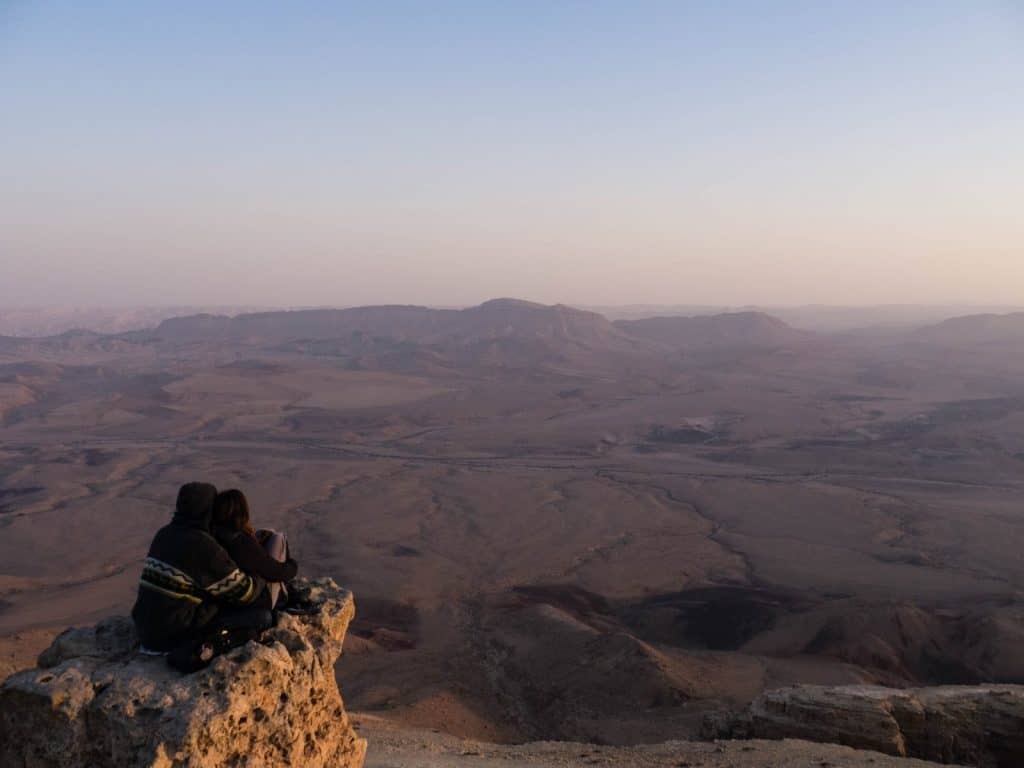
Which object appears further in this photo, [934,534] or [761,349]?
[761,349]

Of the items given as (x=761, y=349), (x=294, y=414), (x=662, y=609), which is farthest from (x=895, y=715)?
(x=761, y=349)

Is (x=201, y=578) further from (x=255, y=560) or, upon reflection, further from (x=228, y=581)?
(x=255, y=560)

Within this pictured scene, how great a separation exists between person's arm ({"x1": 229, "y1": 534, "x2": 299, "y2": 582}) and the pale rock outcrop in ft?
21.9

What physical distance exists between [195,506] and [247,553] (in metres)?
0.39

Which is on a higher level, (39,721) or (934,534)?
(39,721)

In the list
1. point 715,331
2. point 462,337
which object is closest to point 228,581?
point 462,337

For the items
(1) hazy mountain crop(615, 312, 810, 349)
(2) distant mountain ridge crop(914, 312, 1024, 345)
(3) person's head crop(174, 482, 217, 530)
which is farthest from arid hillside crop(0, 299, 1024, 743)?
(2) distant mountain ridge crop(914, 312, 1024, 345)

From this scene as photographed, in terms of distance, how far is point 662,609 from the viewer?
20.6 meters

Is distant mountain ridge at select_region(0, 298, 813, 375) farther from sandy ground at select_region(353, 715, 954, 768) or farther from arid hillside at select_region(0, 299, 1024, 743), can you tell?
sandy ground at select_region(353, 715, 954, 768)

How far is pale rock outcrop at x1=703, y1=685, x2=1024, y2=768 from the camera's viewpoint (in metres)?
8.74

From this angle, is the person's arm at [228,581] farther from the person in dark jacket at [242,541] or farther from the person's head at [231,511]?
the person's head at [231,511]

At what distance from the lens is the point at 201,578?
4.33 m

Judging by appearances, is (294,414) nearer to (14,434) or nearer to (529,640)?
(14,434)

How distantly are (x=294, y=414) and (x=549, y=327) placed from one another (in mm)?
64852
